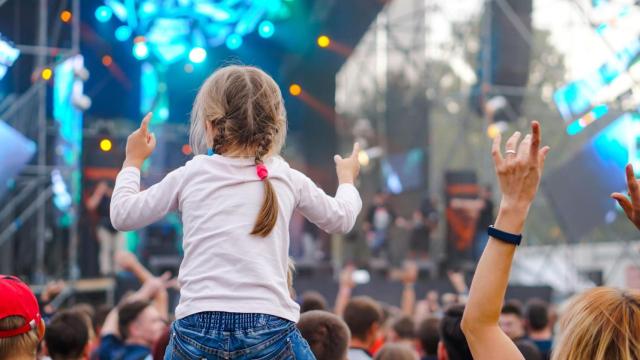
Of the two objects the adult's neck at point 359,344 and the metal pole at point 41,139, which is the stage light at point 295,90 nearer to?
the metal pole at point 41,139

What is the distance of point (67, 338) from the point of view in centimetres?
400

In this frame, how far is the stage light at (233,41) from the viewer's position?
13562 mm

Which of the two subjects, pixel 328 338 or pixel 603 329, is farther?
pixel 328 338

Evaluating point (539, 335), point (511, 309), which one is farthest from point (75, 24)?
point (539, 335)

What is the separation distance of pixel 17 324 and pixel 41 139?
9364 millimetres

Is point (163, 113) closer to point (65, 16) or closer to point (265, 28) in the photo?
point (265, 28)

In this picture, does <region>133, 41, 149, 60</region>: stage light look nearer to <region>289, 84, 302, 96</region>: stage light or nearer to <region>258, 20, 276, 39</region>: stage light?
<region>258, 20, 276, 39</region>: stage light

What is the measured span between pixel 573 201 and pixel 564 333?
1180 centimetres

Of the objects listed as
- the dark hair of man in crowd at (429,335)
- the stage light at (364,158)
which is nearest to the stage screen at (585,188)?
→ the stage light at (364,158)

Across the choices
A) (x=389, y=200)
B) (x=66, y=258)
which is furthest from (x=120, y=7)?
(x=389, y=200)

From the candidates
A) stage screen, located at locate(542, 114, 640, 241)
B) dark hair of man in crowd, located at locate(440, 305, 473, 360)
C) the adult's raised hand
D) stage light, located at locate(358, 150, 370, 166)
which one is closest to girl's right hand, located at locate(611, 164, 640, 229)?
the adult's raised hand

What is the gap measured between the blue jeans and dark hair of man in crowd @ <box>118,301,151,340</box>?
2197 millimetres

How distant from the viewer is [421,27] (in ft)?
56.8

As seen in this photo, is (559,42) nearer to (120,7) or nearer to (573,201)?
(573,201)
